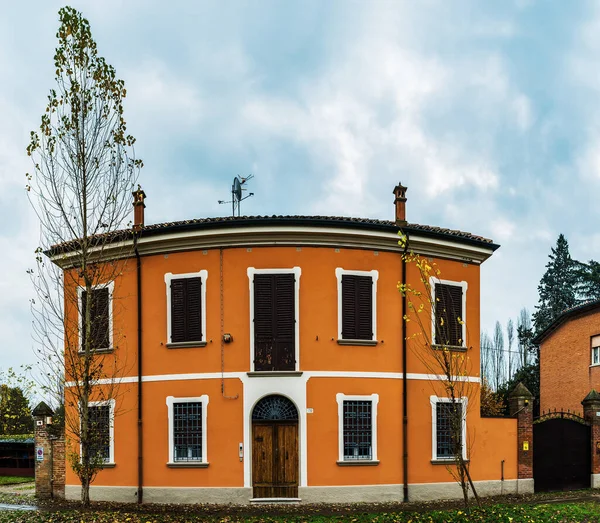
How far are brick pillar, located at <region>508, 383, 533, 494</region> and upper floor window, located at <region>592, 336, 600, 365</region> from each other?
10.6m

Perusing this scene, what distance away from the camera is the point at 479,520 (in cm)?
1435

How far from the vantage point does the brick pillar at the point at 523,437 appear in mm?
20953

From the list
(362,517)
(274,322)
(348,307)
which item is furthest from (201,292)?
(362,517)

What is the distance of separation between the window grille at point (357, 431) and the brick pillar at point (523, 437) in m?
5.25

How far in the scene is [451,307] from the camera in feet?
68.3

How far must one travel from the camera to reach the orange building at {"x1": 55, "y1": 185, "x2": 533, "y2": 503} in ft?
61.9

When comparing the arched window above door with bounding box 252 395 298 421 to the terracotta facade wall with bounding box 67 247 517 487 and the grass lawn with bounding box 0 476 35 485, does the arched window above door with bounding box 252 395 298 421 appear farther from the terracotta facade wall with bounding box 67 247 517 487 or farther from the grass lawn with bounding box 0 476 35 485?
the grass lawn with bounding box 0 476 35 485

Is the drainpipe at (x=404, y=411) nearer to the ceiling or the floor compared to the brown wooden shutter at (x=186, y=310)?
nearer to the floor

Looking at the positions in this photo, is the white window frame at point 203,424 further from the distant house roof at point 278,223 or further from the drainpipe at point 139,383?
the distant house roof at point 278,223

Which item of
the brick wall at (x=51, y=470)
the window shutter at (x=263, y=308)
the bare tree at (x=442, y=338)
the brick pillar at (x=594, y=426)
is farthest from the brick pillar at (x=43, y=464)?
the brick pillar at (x=594, y=426)

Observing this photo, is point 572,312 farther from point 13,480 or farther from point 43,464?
point 13,480

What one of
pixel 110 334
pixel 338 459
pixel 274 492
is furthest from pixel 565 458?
pixel 110 334

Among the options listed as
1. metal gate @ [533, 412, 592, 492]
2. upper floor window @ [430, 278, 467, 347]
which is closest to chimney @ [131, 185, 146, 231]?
upper floor window @ [430, 278, 467, 347]

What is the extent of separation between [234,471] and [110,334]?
5674 mm
